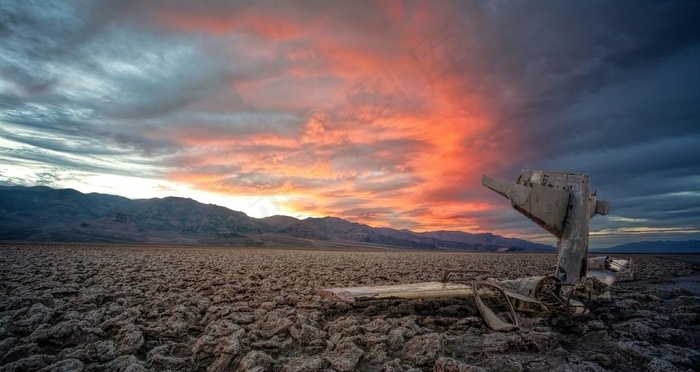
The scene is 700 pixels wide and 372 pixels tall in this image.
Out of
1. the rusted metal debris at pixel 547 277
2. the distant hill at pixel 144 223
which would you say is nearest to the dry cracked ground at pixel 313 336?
the rusted metal debris at pixel 547 277

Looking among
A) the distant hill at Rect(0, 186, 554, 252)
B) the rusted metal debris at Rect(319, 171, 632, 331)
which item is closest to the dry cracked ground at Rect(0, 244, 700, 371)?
the rusted metal debris at Rect(319, 171, 632, 331)

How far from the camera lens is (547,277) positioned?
4992 millimetres

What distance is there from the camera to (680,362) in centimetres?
351

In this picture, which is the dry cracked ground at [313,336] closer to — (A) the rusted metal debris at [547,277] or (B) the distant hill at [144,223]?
(A) the rusted metal debris at [547,277]

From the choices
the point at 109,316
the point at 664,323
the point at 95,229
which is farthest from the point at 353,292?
the point at 95,229

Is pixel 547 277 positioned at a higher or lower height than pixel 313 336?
higher

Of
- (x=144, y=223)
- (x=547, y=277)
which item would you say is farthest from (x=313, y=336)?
(x=144, y=223)

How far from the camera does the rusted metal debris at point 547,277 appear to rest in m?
5.08

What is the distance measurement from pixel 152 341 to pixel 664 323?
283 inches

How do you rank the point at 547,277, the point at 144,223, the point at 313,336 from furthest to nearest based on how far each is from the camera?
the point at 144,223
the point at 547,277
the point at 313,336

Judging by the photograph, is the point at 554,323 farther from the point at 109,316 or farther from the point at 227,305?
the point at 109,316

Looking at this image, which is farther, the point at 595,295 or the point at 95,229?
the point at 95,229

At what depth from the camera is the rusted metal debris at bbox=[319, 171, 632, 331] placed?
16.7 ft

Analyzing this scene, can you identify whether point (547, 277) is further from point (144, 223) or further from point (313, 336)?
point (144, 223)
